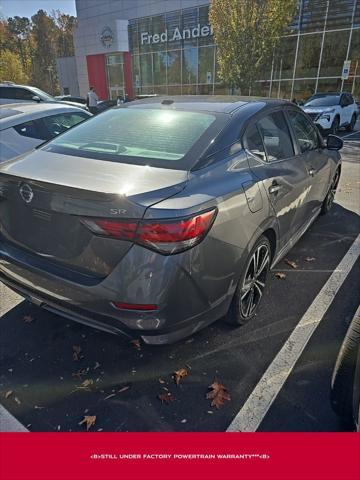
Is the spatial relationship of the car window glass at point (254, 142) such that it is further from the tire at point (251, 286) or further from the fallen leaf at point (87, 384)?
the fallen leaf at point (87, 384)

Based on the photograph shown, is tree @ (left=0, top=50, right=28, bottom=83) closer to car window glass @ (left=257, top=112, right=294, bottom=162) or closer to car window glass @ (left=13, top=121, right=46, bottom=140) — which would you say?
car window glass @ (left=13, top=121, right=46, bottom=140)

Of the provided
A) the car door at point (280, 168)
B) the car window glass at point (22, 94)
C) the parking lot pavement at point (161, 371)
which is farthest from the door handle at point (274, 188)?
the car window glass at point (22, 94)

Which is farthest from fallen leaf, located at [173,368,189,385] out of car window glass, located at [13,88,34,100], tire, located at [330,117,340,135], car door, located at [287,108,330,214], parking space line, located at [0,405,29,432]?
tire, located at [330,117,340,135]

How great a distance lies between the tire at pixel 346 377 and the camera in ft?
5.63

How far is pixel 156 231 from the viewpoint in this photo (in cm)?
175

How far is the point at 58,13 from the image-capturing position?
5975 centimetres

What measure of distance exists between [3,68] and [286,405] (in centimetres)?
3684

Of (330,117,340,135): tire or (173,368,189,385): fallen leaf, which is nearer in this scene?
(173,368,189,385): fallen leaf

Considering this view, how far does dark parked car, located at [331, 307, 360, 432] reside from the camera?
67.4 inches

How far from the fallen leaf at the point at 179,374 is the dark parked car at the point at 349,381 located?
0.93 metres

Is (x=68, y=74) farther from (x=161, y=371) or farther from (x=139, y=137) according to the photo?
(x=161, y=371)

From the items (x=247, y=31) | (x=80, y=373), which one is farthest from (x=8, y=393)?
(x=247, y=31)

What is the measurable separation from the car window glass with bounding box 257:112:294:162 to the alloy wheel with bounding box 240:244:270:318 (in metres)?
0.77

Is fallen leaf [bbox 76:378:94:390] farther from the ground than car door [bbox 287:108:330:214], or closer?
closer
